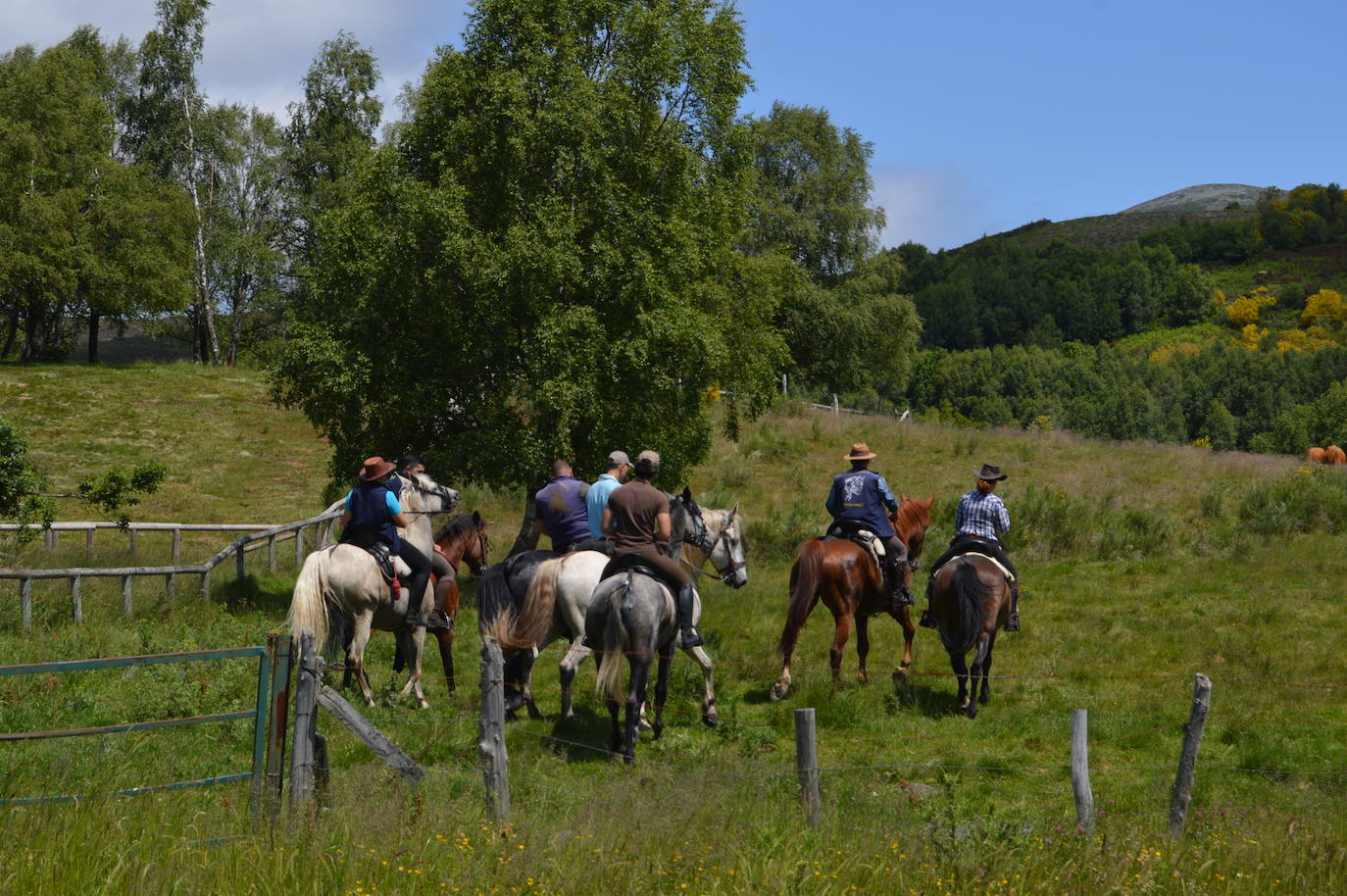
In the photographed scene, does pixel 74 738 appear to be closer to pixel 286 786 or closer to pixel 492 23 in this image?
pixel 286 786

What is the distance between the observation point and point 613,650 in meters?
11.4

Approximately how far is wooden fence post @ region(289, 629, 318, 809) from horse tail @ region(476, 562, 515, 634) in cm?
514

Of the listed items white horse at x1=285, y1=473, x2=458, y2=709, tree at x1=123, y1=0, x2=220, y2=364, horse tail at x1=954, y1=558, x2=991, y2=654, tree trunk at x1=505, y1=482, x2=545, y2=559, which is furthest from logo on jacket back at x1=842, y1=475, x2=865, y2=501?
tree at x1=123, y1=0, x2=220, y2=364

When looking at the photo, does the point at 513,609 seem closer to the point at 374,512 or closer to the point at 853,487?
the point at 374,512

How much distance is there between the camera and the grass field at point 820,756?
688 cm

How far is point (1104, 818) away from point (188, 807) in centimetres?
621

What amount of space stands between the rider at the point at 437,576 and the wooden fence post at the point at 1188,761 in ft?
28.8

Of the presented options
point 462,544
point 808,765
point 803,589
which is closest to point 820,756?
point 803,589

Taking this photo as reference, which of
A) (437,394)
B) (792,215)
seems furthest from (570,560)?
(792,215)

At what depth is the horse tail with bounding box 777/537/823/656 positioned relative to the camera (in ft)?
46.1

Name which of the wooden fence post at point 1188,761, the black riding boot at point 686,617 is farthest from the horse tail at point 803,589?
the wooden fence post at point 1188,761

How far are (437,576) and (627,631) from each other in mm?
4157

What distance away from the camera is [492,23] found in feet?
78.0

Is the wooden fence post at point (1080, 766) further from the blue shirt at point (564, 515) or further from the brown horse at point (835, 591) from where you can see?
the blue shirt at point (564, 515)
